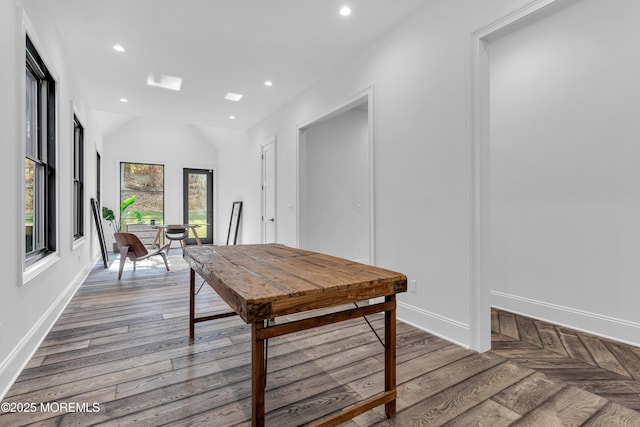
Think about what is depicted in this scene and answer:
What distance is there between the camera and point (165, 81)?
4.21 metres

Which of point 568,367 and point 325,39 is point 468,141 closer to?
point 568,367

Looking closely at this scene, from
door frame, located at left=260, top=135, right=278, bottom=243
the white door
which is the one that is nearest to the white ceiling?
door frame, located at left=260, top=135, right=278, bottom=243

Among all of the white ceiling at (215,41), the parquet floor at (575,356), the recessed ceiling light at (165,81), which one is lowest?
the parquet floor at (575,356)

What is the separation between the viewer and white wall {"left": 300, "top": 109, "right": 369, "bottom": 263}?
488 centimetres

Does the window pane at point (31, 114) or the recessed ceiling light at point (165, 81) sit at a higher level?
the recessed ceiling light at point (165, 81)

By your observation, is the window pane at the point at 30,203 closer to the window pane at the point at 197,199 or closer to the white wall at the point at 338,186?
the white wall at the point at 338,186

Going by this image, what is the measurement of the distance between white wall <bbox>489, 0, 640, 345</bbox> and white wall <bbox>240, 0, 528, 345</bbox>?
3.57 ft

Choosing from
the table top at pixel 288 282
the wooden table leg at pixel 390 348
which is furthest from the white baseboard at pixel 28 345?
the wooden table leg at pixel 390 348

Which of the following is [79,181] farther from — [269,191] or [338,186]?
[338,186]

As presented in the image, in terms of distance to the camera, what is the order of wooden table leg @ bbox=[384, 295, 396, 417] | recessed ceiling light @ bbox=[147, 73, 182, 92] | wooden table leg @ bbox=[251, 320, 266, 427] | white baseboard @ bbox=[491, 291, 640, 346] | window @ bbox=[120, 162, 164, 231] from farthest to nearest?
window @ bbox=[120, 162, 164, 231] → recessed ceiling light @ bbox=[147, 73, 182, 92] → white baseboard @ bbox=[491, 291, 640, 346] → wooden table leg @ bbox=[384, 295, 396, 417] → wooden table leg @ bbox=[251, 320, 266, 427]

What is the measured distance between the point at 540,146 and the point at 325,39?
2272 mm

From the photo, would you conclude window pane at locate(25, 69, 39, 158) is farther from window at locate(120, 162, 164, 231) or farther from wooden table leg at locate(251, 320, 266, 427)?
→ window at locate(120, 162, 164, 231)

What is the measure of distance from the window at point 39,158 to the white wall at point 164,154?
16.1 feet

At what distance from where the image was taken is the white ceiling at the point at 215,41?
2.65 m
